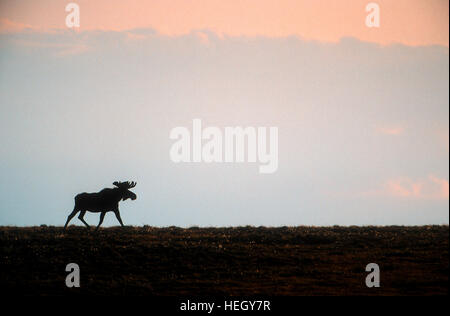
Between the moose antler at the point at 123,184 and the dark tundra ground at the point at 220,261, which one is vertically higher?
the moose antler at the point at 123,184

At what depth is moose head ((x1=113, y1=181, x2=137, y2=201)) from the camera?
1539 inches

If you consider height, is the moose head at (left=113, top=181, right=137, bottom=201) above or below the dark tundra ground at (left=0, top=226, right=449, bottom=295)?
above

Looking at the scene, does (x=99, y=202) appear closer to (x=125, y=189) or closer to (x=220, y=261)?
(x=125, y=189)

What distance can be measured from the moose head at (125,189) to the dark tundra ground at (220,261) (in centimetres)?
197

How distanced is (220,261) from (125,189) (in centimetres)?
899


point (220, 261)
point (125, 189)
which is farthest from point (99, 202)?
point (220, 261)

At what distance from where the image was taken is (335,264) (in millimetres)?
32844

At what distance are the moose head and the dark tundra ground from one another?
1968 mm

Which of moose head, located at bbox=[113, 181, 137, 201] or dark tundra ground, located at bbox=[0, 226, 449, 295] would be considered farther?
moose head, located at bbox=[113, 181, 137, 201]

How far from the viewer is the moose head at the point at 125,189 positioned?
39094mm

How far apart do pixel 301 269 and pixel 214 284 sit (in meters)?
4.80
